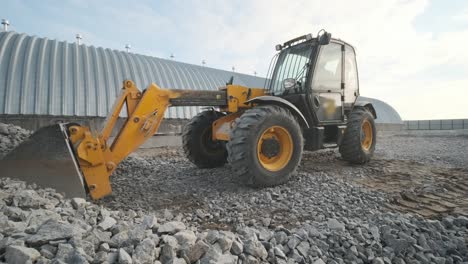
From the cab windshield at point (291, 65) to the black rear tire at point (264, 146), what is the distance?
128 centimetres

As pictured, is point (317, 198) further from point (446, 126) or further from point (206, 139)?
point (446, 126)

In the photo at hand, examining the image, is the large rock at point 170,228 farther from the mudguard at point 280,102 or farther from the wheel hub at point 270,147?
the mudguard at point 280,102

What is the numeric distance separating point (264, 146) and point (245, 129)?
0.54 meters

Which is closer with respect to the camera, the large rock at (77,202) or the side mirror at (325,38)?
the large rock at (77,202)

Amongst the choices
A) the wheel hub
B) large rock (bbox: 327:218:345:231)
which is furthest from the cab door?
large rock (bbox: 327:218:345:231)

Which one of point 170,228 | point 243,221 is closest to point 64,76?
point 243,221

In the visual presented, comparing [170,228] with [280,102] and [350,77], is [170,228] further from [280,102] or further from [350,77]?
[350,77]

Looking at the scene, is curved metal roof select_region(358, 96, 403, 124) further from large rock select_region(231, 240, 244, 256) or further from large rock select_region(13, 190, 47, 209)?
large rock select_region(13, 190, 47, 209)

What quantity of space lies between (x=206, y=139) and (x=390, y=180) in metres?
3.69

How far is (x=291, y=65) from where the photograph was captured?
5.93 metres

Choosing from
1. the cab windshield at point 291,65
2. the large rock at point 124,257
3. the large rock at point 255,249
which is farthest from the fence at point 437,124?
the large rock at point 124,257

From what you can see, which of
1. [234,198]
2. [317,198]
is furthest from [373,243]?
[234,198]

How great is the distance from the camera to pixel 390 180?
205 inches

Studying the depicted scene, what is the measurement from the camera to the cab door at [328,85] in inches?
219
